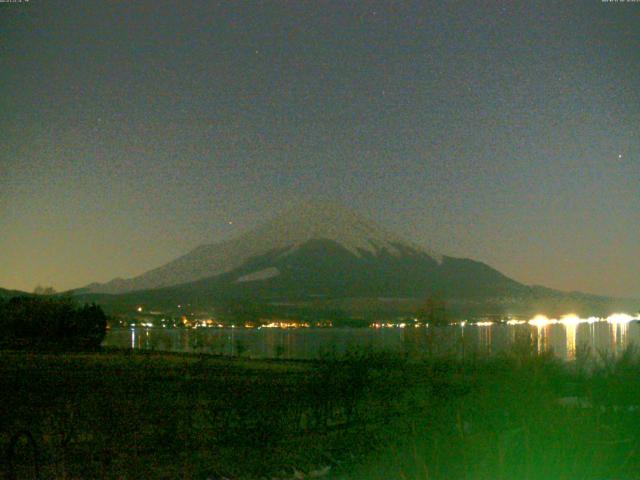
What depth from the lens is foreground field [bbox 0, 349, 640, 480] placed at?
353 inches

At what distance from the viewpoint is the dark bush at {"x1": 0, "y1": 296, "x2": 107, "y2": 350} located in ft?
189

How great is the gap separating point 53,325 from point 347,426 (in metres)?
47.1

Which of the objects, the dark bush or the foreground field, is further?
the dark bush

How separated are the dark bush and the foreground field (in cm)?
3443

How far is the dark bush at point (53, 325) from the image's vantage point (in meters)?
57.6

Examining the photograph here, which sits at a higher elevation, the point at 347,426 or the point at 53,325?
the point at 53,325

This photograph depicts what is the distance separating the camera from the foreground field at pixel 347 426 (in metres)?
8.96

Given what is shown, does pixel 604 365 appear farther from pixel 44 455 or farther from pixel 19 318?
pixel 19 318

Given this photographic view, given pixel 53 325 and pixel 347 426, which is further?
pixel 53 325

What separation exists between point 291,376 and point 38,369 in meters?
9.04

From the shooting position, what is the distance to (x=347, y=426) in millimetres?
16312

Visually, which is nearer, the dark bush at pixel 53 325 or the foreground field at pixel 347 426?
the foreground field at pixel 347 426

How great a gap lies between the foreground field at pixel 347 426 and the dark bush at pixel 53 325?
34.4 m

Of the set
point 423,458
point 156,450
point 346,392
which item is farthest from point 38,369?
point 423,458
